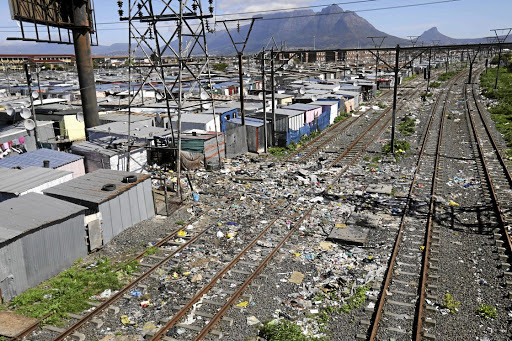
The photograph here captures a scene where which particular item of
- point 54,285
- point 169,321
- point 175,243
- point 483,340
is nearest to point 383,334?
point 483,340

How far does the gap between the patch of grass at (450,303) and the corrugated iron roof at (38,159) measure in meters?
14.9

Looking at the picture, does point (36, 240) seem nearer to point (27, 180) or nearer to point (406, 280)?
point (27, 180)

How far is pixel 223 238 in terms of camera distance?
41.0ft

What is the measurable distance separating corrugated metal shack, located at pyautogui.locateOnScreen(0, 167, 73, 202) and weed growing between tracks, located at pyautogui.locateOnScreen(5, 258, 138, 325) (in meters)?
3.72

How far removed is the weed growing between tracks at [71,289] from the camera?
28.9 feet

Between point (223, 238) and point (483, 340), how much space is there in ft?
24.5

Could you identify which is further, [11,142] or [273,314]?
[11,142]

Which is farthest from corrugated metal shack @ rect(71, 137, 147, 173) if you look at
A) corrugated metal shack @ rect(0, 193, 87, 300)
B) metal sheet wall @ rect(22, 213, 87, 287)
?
metal sheet wall @ rect(22, 213, 87, 287)

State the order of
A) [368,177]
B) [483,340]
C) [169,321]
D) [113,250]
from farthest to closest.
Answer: [368,177] < [113,250] < [169,321] < [483,340]

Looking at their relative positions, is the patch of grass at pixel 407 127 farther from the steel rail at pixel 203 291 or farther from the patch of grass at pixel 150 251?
the patch of grass at pixel 150 251

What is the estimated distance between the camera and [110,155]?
57.7ft

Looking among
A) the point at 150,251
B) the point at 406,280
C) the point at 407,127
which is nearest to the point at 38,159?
the point at 150,251

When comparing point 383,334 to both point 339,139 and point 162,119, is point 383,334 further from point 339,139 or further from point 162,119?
point 162,119

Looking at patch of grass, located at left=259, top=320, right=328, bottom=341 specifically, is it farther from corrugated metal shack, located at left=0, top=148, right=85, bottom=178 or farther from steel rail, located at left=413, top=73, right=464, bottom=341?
corrugated metal shack, located at left=0, top=148, right=85, bottom=178
